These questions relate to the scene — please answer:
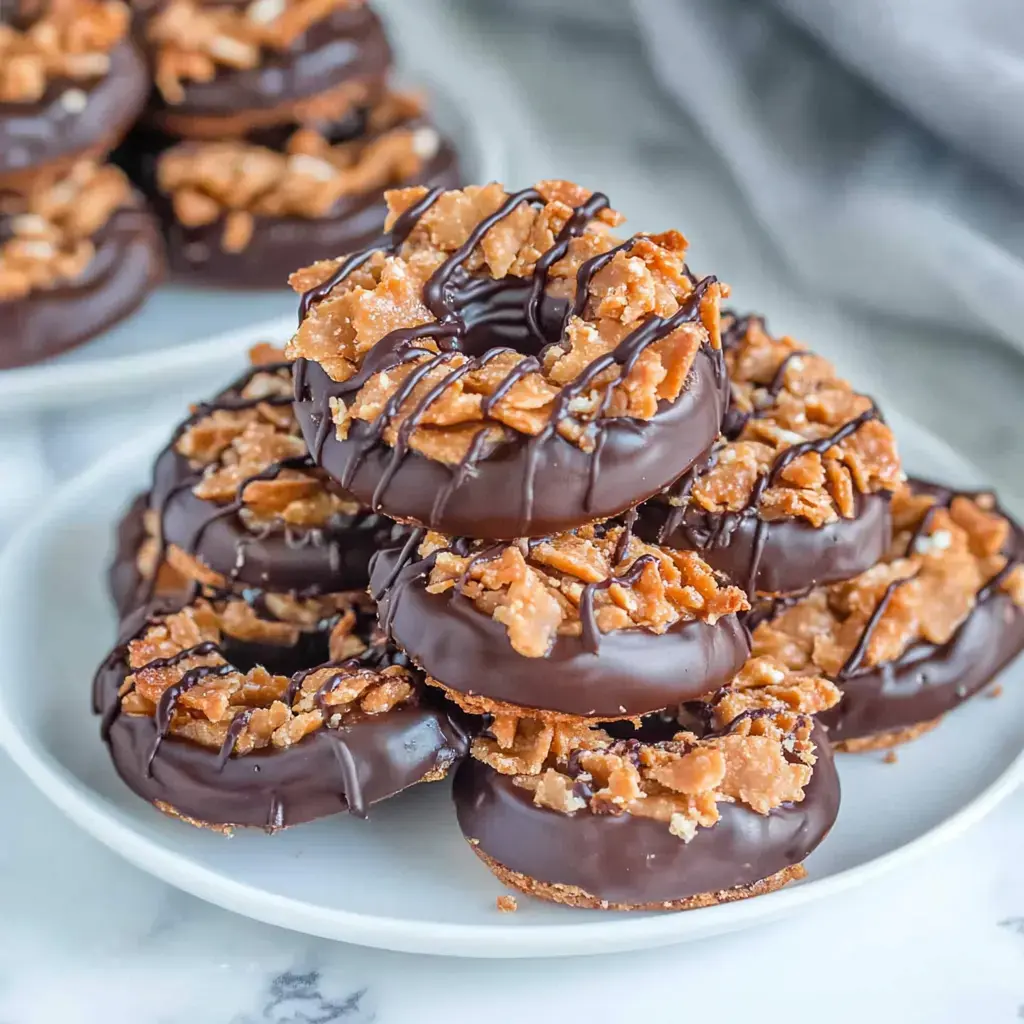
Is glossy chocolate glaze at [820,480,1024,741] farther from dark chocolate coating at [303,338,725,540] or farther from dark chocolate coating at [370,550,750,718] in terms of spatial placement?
dark chocolate coating at [303,338,725,540]

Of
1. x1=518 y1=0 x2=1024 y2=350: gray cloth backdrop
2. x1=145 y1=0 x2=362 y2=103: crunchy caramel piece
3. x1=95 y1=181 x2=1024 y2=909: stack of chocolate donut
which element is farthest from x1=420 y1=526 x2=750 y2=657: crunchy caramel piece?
x1=145 y1=0 x2=362 y2=103: crunchy caramel piece

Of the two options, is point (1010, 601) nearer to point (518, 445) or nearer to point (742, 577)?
point (742, 577)

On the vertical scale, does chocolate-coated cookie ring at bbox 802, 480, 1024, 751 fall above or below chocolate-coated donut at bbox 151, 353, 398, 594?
above

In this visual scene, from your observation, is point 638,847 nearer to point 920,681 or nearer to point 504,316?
point 920,681

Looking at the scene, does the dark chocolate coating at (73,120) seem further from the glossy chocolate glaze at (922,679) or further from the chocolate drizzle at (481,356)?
the glossy chocolate glaze at (922,679)

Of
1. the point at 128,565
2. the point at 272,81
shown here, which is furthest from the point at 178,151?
the point at 128,565

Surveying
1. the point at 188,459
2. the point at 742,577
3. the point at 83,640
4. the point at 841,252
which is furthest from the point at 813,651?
the point at 841,252

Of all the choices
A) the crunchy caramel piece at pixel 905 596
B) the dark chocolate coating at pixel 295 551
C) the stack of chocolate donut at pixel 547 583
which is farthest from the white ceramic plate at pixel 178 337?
the crunchy caramel piece at pixel 905 596
